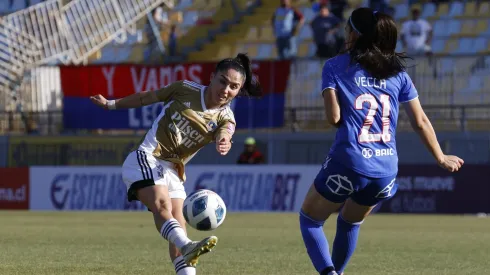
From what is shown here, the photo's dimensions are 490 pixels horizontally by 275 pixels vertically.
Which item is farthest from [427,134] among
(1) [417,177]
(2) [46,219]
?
(1) [417,177]

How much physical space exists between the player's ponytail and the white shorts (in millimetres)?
861

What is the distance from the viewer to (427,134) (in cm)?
846

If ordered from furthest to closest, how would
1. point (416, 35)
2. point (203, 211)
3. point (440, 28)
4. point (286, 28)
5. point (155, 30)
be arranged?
point (155, 30)
point (440, 28)
point (286, 28)
point (416, 35)
point (203, 211)

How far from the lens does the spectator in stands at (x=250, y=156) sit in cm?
2530

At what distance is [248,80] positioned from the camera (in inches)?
360

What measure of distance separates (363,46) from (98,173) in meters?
18.8

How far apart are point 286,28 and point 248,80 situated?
19.5 meters

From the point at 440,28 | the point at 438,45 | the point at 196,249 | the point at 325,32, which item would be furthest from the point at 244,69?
the point at 440,28

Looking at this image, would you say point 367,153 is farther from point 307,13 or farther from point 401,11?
point 307,13

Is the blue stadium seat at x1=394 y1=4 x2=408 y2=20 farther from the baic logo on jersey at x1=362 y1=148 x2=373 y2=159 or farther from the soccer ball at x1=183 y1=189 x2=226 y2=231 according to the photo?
the baic logo on jersey at x1=362 y1=148 x2=373 y2=159

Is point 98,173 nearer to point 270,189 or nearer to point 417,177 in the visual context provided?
point 270,189

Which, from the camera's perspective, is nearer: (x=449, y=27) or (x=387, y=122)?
(x=387, y=122)

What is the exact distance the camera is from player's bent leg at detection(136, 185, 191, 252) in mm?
8562

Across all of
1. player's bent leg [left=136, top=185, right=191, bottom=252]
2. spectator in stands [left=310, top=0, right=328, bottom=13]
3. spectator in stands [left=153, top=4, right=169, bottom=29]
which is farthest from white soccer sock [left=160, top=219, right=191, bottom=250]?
spectator in stands [left=153, top=4, right=169, bottom=29]
